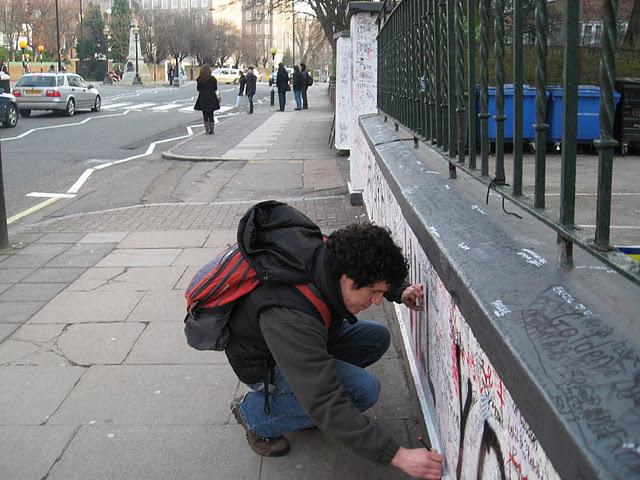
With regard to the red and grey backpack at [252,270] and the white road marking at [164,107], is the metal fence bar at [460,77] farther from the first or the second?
the white road marking at [164,107]

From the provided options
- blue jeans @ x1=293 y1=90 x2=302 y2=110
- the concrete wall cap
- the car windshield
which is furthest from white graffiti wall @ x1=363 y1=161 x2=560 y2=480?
blue jeans @ x1=293 y1=90 x2=302 y2=110

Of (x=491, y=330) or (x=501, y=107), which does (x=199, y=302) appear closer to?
(x=501, y=107)

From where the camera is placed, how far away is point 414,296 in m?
2.97

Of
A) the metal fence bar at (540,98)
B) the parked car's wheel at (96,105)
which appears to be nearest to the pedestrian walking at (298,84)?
the parked car's wheel at (96,105)

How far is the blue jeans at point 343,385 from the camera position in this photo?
314cm

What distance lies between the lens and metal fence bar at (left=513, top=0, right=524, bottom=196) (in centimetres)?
198

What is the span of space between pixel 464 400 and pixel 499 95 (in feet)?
2.94

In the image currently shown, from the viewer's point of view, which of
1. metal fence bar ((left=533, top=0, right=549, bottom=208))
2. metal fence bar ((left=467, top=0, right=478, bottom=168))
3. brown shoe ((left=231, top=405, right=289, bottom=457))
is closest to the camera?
metal fence bar ((left=533, top=0, right=549, bottom=208))

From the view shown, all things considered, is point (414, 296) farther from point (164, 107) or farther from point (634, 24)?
point (164, 107)

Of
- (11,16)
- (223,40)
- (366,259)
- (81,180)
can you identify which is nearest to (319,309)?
(366,259)

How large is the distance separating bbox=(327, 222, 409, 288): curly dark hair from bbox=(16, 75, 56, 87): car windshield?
85.2ft

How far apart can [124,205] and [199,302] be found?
756 cm

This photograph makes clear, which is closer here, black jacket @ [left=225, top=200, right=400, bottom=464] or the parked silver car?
black jacket @ [left=225, top=200, right=400, bottom=464]

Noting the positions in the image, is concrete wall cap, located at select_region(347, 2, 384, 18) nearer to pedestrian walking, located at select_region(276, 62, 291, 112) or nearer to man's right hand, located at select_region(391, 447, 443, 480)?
man's right hand, located at select_region(391, 447, 443, 480)
